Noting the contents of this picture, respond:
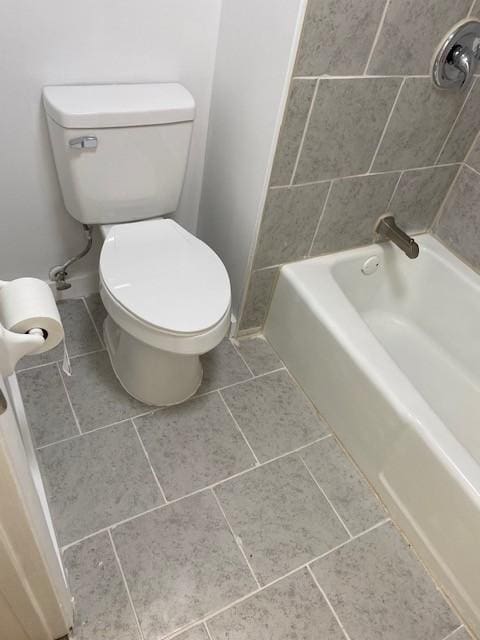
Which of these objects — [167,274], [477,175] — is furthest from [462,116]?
[167,274]

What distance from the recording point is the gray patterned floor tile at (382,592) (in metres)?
1.14

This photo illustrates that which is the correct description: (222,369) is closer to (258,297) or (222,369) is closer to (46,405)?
(258,297)

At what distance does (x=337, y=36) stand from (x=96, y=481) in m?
1.27

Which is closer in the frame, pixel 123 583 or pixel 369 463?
pixel 123 583

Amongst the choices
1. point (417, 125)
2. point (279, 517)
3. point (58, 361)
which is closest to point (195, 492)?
point (279, 517)

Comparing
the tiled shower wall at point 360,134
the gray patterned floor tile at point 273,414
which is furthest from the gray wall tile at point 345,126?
the gray patterned floor tile at point 273,414

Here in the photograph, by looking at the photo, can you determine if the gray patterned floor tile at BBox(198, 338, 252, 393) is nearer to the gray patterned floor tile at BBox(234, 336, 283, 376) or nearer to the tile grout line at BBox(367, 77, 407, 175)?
the gray patterned floor tile at BBox(234, 336, 283, 376)

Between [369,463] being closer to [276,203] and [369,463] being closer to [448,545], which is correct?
[448,545]

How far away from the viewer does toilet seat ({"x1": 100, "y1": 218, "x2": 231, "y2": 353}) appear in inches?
46.8

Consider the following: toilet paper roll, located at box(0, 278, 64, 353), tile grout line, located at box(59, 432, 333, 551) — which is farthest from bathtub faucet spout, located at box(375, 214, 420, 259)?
toilet paper roll, located at box(0, 278, 64, 353)

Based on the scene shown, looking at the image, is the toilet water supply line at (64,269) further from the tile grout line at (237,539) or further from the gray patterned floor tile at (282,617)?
the gray patterned floor tile at (282,617)

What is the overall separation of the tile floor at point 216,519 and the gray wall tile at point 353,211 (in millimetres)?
523

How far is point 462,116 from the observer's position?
147 cm

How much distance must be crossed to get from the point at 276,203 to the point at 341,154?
0.23 metres
